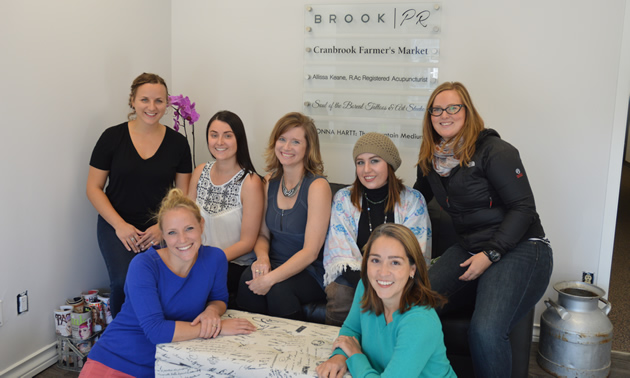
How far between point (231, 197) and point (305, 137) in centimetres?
51

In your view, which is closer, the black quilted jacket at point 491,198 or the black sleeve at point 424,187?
the black quilted jacket at point 491,198

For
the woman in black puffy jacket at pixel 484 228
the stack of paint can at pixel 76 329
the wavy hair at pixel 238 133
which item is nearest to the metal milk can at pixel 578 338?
the woman in black puffy jacket at pixel 484 228

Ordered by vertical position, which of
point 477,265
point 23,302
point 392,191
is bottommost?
point 23,302

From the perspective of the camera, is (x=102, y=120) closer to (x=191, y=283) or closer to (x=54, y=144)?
(x=54, y=144)

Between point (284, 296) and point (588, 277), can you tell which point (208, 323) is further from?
point (588, 277)

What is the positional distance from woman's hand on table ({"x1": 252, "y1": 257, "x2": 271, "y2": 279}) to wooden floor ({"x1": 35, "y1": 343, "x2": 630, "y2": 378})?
3.44ft

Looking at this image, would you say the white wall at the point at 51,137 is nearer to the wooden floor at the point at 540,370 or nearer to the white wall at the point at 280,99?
the white wall at the point at 280,99

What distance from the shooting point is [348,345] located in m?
1.85

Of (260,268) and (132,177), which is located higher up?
(132,177)

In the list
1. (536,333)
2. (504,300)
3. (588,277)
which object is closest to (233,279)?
(504,300)

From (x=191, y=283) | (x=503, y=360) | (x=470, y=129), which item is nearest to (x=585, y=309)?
(x=503, y=360)

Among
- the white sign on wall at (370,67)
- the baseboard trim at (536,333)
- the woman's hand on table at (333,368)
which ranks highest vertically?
the white sign on wall at (370,67)

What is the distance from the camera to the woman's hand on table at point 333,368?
70.0 inches

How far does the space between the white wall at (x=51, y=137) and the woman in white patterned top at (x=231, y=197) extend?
0.71m
